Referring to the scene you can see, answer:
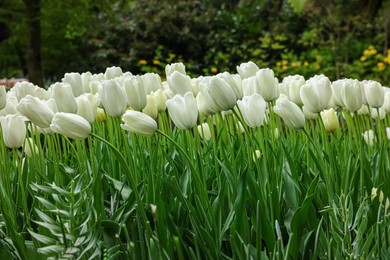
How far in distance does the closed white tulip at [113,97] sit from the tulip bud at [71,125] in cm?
15

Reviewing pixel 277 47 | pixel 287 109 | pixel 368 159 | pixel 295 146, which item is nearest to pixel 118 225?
pixel 287 109

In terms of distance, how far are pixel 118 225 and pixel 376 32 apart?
9798mm

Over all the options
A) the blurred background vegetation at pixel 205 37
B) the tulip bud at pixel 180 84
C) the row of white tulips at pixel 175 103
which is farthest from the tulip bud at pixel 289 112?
A: the blurred background vegetation at pixel 205 37

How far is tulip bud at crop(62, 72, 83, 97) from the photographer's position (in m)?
1.73

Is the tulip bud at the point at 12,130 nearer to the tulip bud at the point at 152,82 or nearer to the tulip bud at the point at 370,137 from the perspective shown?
the tulip bud at the point at 152,82

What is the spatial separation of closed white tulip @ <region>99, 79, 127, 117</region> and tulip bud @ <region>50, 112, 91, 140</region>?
0.49ft

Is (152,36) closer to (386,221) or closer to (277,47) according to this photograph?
(277,47)

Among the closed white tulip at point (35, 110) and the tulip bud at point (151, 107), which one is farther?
the tulip bud at point (151, 107)

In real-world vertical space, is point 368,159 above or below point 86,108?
below

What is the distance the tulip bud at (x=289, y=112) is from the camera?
54.0 inches

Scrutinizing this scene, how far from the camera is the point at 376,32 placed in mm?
10422

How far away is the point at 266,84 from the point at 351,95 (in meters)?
0.19

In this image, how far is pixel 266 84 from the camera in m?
1.53

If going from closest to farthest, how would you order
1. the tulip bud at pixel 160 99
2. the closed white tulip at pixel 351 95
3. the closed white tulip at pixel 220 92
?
the closed white tulip at pixel 220 92 → the closed white tulip at pixel 351 95 → the tulip bud at pixel 160 99
